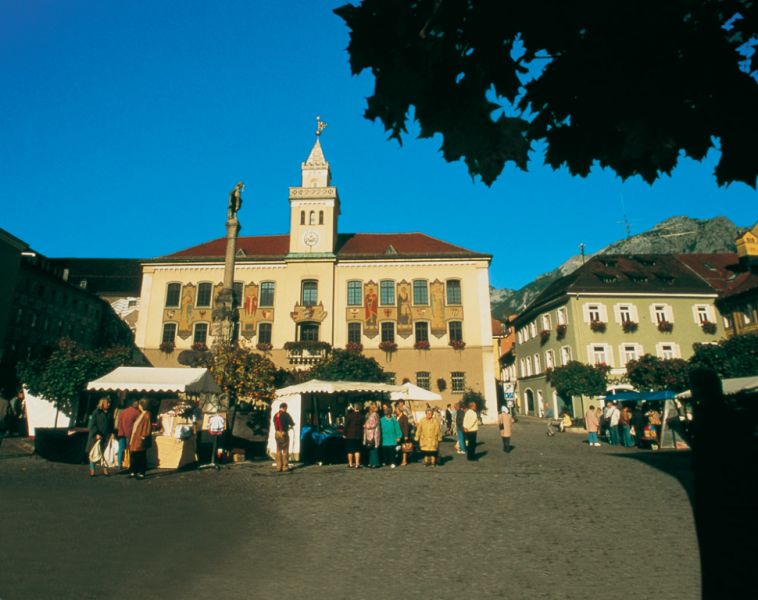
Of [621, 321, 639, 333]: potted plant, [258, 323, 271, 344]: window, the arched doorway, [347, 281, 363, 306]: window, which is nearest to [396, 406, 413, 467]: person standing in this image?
[347, 281, 363, 306]: window

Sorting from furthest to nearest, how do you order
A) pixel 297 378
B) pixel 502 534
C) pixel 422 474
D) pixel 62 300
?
pixel 62 300
pixel 297 378
pixel 422 474
pixel 502 534

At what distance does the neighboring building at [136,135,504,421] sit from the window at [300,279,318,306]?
0.07 meters

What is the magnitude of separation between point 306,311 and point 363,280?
466 cm

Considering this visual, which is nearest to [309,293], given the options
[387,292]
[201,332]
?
[387,292]

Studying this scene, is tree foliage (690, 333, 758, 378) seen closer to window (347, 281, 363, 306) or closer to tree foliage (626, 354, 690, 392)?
tree foliage (626, 354, 690, 392)

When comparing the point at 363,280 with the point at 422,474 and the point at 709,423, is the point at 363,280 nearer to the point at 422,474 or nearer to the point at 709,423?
the point at 422,474

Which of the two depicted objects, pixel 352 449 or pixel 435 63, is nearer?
pixel 435 63

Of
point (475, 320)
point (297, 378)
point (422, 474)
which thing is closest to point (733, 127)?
point (422, 474)

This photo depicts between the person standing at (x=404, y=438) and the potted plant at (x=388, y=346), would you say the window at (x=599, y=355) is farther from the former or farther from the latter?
the person standing at (x=404, y=438)

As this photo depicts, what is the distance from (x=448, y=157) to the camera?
8.51 feet

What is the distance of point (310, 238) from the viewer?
38438 millimetres

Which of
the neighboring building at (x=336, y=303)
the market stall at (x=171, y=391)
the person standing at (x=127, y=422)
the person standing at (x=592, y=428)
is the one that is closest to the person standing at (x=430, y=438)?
the market stall at (x=171, y=391)

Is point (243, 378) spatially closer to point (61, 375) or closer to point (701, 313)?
point (61, 375)

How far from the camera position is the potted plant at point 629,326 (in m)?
35.7
